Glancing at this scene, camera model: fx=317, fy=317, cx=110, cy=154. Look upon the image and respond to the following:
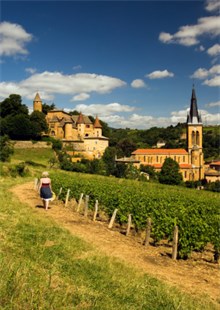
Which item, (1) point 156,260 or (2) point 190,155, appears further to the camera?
(2) point 190,155

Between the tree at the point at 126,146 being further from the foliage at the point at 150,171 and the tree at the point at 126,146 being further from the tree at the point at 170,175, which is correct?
the tree at the point at 170,175

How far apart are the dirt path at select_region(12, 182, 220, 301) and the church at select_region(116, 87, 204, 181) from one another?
80.2 meters

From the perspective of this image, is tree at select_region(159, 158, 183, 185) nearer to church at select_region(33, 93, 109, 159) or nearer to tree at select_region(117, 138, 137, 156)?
church at select_region(33, 93, 109, 159)

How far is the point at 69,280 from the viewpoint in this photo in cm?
697

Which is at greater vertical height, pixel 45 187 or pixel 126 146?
pixel 126 146

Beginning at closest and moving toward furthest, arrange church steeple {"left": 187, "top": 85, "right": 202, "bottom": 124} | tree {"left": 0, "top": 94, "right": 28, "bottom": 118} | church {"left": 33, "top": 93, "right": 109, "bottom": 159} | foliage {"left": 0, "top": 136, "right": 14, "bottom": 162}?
1. foliage {"left": 0, "top": 136, "right": 14, "bottom": 162}
2. tree {"left": 0, "top": 94, "right": 28, "bottom": 118}
3. church {"left": 33, "top": 93, "right": 109, "bottom": 159}
4. church steeple {"left": 187, "top": 85, "right": 202, "bottom": 124}

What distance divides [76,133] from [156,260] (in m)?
77.5

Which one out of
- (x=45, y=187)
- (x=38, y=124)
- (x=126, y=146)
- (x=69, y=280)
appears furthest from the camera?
(x=126, y=146)

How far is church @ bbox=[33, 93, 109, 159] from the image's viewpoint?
262 ft

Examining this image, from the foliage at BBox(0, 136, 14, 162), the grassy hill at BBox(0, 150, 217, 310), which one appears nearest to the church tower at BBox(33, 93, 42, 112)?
the foliage at BBox(0, 136, 14, 162)

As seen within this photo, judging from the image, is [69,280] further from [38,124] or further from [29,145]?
[38,124]

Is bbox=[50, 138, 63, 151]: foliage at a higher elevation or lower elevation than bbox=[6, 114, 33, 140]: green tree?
lower

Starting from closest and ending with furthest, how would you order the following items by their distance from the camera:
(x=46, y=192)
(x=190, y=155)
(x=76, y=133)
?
(x=46, y=192) → (x=76, y=133) → (x=190, y=155)

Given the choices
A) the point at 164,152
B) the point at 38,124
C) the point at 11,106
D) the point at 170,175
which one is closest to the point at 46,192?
the point at 38,124
